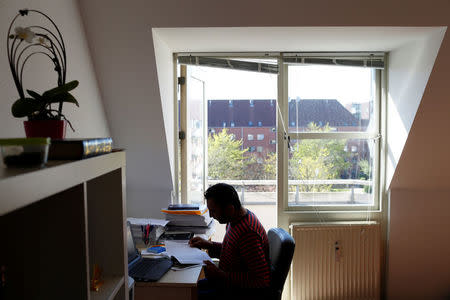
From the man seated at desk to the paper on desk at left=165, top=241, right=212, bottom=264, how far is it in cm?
9

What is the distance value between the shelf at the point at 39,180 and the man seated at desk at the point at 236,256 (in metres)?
1.22

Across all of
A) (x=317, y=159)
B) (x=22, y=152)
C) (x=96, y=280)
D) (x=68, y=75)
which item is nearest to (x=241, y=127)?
(x=317, y=159)

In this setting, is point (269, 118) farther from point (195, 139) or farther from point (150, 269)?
point (150, 269)

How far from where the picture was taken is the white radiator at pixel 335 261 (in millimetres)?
3207

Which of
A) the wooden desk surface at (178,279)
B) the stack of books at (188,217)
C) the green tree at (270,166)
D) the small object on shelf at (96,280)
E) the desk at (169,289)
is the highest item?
the green tree at (270,166)

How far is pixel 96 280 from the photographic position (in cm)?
136

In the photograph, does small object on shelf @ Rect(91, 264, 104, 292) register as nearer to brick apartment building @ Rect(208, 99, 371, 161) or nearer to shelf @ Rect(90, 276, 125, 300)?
shelf @ Rect(90, 276, 125, 300)

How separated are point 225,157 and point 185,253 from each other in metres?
1.19

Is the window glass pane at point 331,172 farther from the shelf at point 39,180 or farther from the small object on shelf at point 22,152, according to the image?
the small object on shelf at point 22,152

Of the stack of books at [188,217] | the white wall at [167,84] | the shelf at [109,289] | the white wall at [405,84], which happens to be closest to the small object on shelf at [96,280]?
the shelf at [109,289]

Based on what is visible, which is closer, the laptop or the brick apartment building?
the laptop

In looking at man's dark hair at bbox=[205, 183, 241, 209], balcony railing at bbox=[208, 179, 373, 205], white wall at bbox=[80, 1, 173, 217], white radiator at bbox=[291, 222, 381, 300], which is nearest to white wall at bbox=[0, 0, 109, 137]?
white wall at bbox=[80, 1, 173, 217]

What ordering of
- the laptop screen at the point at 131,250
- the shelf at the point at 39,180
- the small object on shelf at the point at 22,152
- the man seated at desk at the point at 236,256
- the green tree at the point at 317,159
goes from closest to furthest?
1. the shelf at the point at 39,180
2. the small object on shelf at the point at 22,152
3. the man seated at desk at the point at 236,256
4. the laptop screen at the point at 131,250
5. the green tree at the point at 317,159

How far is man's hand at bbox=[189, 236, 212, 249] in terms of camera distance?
2496mm
